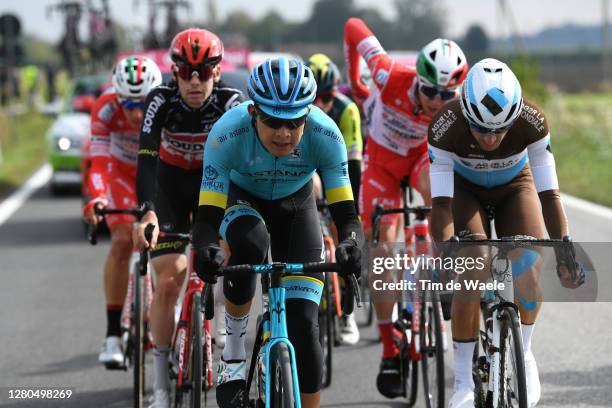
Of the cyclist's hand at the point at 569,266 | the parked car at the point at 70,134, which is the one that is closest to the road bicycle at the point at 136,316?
the cyclist's hand at the point at 569,266

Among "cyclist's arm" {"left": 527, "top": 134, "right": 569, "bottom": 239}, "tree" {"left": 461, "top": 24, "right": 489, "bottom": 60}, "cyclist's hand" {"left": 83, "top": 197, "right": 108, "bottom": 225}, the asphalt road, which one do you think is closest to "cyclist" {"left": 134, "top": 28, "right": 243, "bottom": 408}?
"cyclist's hand" {"left": 83, "top": 197, "right": 108, "bottom": 225}

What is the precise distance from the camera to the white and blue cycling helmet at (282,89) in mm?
4871

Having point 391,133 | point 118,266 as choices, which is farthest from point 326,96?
point 118,266

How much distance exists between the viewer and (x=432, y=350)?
6.50m

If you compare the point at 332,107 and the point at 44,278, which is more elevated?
the point at 332,107

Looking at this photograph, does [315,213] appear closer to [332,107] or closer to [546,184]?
[546,184]

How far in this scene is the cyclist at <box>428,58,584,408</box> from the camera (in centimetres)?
536

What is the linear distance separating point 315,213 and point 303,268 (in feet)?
2.59

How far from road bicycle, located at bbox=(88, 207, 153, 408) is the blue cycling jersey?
1.08 metres

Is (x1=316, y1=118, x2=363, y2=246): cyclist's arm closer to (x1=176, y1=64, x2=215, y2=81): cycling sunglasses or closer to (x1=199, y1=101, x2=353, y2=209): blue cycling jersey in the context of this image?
(x1=199, y1=101, x2=353, y2=209): blue cycling jersey

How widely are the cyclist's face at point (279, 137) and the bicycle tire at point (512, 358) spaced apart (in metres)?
1.18

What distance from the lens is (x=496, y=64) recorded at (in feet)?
18.0

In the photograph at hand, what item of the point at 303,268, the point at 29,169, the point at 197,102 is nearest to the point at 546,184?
the point at 303,268

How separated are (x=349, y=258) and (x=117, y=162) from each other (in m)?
3.32
